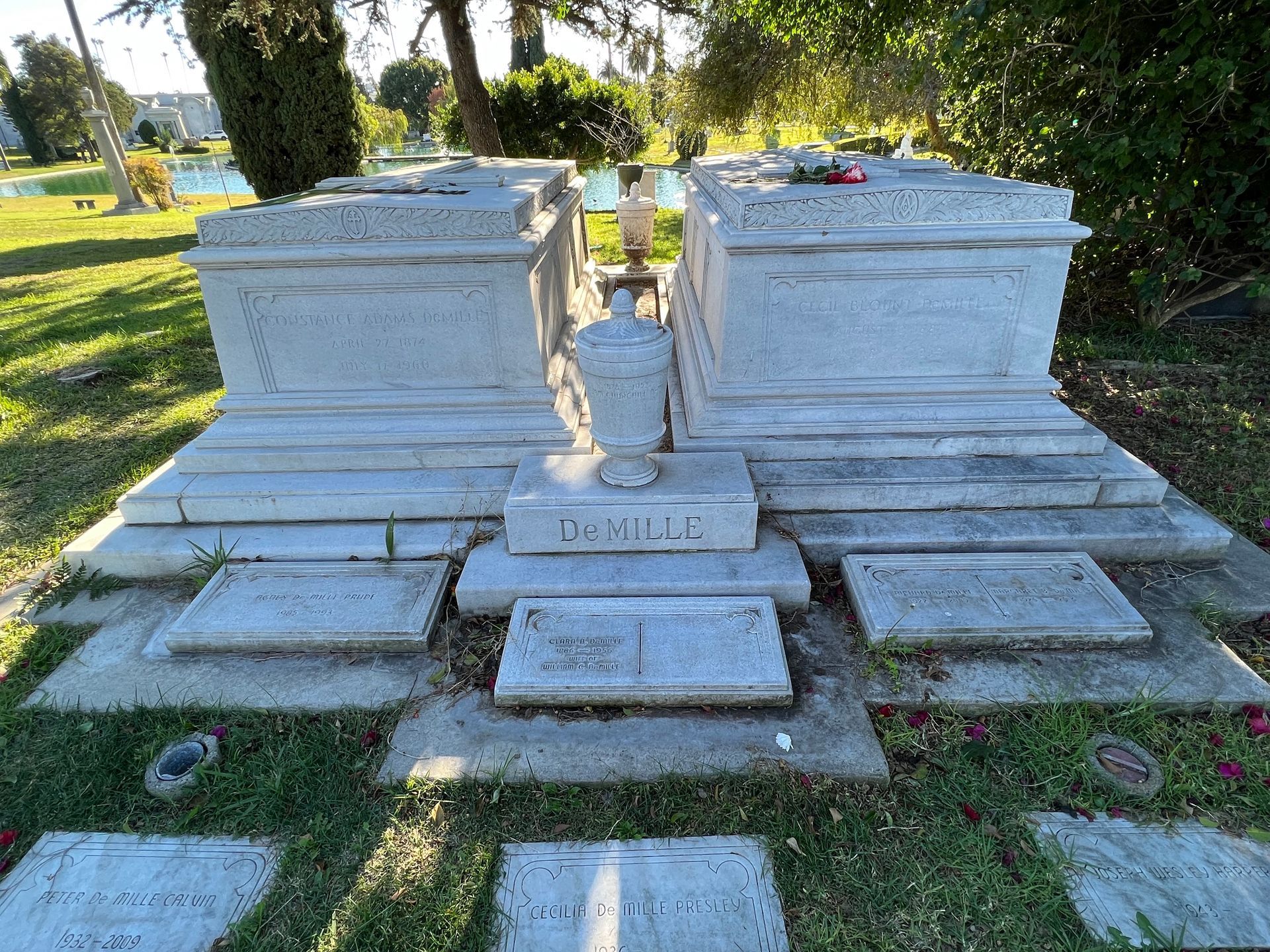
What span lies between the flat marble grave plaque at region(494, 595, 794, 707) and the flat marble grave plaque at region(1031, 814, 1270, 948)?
3.52 feet

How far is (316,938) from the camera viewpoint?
2080 mm

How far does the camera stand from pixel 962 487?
3.73 metres

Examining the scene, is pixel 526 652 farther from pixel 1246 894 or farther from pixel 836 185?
pixel 836 185

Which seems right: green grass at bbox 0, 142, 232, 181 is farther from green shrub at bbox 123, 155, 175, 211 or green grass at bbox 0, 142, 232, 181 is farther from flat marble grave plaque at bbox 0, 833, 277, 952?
flat marble grave plaque at bbox 0, 833, 277, 952

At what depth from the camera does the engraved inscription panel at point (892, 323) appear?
12.4 feet

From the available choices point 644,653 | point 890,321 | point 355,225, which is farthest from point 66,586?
point 890,321

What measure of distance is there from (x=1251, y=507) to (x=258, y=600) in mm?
5615

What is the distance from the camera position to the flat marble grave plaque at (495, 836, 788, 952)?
2.04 m

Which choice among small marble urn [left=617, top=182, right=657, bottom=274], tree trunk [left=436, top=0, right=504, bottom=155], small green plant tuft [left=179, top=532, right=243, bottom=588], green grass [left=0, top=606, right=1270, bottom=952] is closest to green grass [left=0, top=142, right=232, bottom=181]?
tree trunk [left=436, top=0, right=504, bottom=155]

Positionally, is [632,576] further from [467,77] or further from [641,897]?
[467,77]

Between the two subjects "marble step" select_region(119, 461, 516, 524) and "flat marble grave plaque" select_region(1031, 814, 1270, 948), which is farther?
"marble step" select_region(119, 461, 516, 524)

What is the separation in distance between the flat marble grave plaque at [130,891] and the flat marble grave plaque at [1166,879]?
8.84 ft

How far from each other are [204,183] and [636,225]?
100ft

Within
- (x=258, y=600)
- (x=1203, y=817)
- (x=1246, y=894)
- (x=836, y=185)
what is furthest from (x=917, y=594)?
(x=258, y=600)
